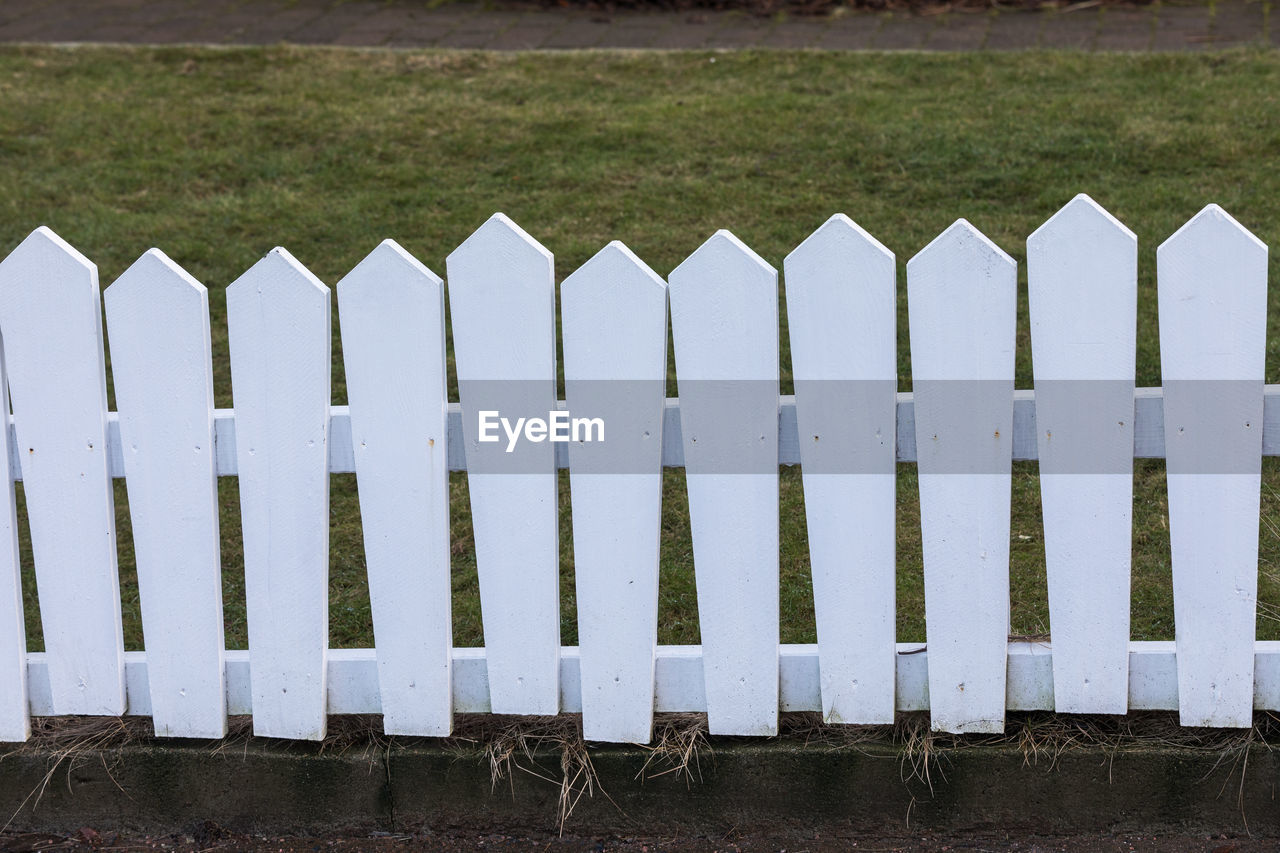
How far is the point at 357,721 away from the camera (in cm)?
263

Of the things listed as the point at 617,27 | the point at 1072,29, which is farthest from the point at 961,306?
the point at 617,27

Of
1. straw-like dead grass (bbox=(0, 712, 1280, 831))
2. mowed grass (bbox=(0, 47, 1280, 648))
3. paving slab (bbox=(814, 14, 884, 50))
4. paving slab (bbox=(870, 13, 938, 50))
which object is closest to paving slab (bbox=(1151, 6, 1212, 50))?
mowed grass (bbox=(0, 47, 1280, 648))

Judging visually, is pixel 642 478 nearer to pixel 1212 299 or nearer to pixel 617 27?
pixel 1212 299

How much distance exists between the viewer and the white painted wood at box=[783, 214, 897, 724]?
2.24 metres

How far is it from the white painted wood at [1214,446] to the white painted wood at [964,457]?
29 centimetres

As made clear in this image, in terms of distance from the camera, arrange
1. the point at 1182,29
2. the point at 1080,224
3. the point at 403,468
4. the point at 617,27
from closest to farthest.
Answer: the point at 1080,224
the point at 403,468
the point at 1182,29
the point at 617,27

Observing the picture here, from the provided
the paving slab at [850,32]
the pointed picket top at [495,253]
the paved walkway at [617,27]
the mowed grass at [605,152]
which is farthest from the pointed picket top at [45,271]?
the paving slab at [850,32]

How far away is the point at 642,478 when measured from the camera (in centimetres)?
238

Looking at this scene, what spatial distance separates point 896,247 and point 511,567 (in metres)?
2.97

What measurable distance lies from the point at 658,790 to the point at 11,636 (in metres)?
1.32

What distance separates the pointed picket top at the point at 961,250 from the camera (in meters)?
2.20

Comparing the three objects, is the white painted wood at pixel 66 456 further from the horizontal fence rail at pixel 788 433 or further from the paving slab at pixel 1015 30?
the paving slab at pixel 1015 30

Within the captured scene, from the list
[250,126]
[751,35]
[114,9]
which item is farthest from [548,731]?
[114,9]

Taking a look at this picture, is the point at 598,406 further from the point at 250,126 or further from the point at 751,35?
the point at 751,35
